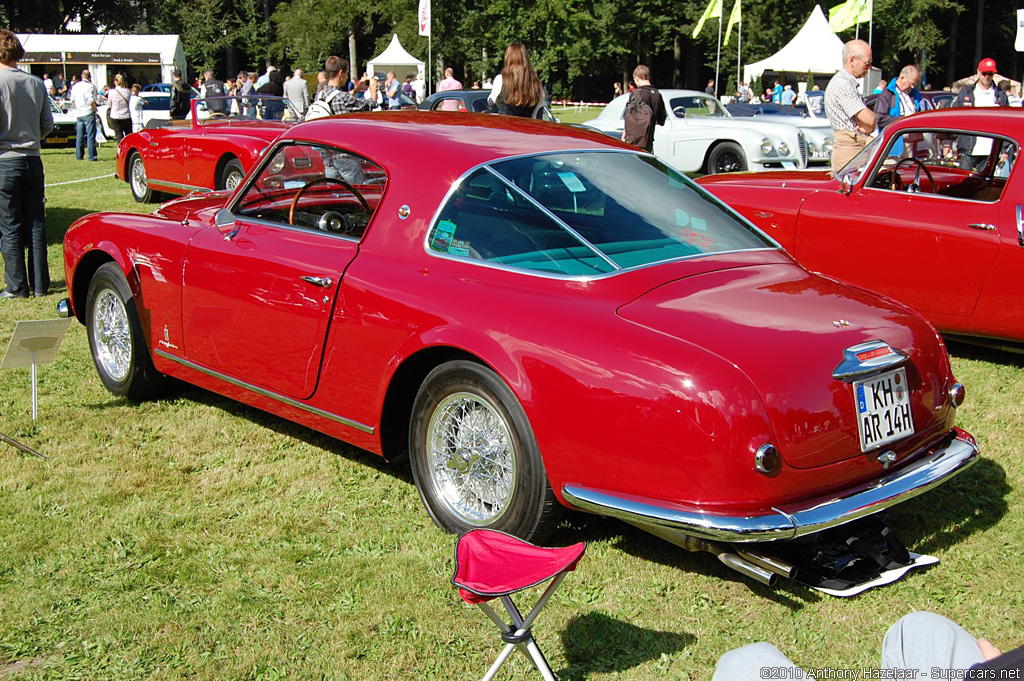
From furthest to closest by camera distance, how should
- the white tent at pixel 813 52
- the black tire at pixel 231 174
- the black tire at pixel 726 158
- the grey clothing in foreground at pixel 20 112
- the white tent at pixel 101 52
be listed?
the white tent at pixel 813 52 → the white tent at pixel 101 52 → the black tire at pixel 726 158 → the black tire at pixel 231 174 → the grey clothing in foreground at pixel 20 112

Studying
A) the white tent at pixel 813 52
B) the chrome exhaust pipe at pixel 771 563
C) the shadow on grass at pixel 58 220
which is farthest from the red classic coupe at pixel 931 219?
the white tent at pixel 813 52

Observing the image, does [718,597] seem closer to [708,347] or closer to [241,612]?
[708,347]

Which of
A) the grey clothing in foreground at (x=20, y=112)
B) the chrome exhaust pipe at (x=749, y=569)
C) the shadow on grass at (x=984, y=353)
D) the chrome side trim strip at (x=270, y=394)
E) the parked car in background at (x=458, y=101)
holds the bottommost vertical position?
the chrome exhaust pipe at (x=749, y=569)

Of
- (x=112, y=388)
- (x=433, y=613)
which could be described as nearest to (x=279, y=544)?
(x=433, y=613)

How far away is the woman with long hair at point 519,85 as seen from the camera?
8984 mm

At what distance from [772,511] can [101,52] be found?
130 ft

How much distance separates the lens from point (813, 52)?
1503 inches

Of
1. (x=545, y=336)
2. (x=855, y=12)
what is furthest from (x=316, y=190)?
(x=855, y=12)

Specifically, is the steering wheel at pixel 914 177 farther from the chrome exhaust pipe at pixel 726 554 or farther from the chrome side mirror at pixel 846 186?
the chrome exhaust pipe at pixel 726 554

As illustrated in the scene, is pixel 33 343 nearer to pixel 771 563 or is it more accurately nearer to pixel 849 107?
pixel 771 563

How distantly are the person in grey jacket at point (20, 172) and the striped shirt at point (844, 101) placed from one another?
639cm

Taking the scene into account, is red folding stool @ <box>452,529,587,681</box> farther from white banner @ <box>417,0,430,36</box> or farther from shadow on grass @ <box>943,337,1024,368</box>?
white banner @ <box>417,0,430,36</box>

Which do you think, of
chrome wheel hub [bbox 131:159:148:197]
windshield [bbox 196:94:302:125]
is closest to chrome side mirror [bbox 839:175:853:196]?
windshield [bbox 196:94:302:125]

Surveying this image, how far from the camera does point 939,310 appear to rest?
6.58 m
